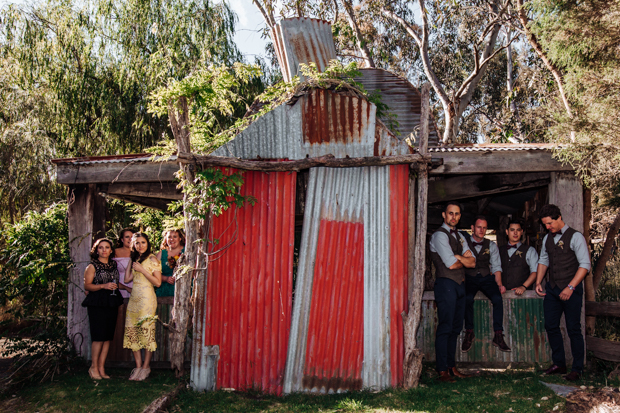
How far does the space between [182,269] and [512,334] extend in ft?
13.0

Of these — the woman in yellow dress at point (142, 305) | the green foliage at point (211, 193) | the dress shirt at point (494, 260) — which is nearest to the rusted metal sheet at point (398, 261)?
the dress shirt at point (494, 260)

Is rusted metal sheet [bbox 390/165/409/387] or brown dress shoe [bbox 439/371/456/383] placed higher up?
rusted metal sheet [bbox 390/165/409/387]

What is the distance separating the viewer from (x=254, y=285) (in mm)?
5551

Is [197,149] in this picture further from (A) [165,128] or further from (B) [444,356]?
(A) [165,128]

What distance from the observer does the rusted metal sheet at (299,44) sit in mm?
8310

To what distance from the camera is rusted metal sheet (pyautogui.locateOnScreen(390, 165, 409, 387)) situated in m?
5.37

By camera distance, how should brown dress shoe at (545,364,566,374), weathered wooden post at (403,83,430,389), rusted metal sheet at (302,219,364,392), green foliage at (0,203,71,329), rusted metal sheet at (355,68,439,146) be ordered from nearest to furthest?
1. weathered wooden post at (403,83,430,389)
2. rusted metal sheet at (302,219,364,392)
3. brown dress shoe at (545,364,566,374)
4. green foliage at (0,203,71,329)
5. rusted metal sheet at (355,68,439,146)

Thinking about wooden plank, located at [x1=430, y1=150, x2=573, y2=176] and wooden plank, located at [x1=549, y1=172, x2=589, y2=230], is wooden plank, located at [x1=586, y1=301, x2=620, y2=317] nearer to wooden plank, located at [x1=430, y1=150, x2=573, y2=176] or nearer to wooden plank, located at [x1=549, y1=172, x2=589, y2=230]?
wooden plank, located at [x1=549, y1=172, x2=589, y2=230]

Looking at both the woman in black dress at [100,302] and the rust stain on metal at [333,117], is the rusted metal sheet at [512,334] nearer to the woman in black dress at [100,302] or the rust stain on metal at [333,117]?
the rust stain on metal at [333,117]

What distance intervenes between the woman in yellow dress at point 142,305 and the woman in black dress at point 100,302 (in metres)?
0.21

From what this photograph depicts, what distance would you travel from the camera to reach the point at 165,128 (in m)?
12.9

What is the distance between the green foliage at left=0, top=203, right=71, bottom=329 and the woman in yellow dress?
3.99 feet

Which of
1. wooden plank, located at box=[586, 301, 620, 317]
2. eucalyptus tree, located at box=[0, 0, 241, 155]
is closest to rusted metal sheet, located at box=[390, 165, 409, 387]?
wooden plank, located at box=[586, 301, 620, 317]

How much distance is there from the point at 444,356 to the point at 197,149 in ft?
11.7
